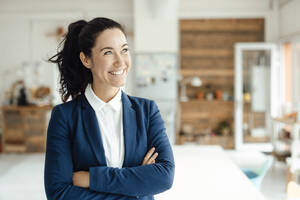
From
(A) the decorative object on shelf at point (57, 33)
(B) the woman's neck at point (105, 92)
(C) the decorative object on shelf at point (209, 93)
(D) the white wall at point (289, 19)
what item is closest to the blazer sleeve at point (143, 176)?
(B) the woman's neck at point (105, 92)

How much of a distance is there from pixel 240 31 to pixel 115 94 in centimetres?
567

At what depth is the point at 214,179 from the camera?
2.12m

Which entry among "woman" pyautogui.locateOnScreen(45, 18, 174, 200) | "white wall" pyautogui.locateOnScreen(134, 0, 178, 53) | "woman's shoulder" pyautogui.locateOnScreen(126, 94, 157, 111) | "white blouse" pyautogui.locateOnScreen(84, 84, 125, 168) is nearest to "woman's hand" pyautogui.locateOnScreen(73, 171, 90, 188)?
"woman" pyautogui.locateOnScreen(45, 18, 174, 200)

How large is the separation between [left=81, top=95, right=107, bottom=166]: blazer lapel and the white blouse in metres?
0.03

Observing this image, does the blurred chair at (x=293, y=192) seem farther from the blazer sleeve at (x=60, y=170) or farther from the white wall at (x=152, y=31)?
the white wall at (x=152, y=31)

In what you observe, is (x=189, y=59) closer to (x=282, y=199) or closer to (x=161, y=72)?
(x=161, y=72)

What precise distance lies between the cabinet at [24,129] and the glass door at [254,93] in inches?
149

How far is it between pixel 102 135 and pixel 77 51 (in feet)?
1.27

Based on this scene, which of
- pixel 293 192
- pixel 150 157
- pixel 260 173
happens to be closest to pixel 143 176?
pixel 150 157

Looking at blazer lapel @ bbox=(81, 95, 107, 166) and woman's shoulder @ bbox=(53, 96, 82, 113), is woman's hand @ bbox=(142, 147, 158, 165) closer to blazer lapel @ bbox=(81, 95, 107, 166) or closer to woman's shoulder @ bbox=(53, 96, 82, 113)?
blazer lapel @ bbox=(81, 95, 107, 166)

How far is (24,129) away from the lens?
6.11 metres

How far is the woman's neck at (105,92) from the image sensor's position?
1.34 metres

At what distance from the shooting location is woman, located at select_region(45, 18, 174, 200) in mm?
1250

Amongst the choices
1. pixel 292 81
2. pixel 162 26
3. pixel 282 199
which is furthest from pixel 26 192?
pixel 292 81
